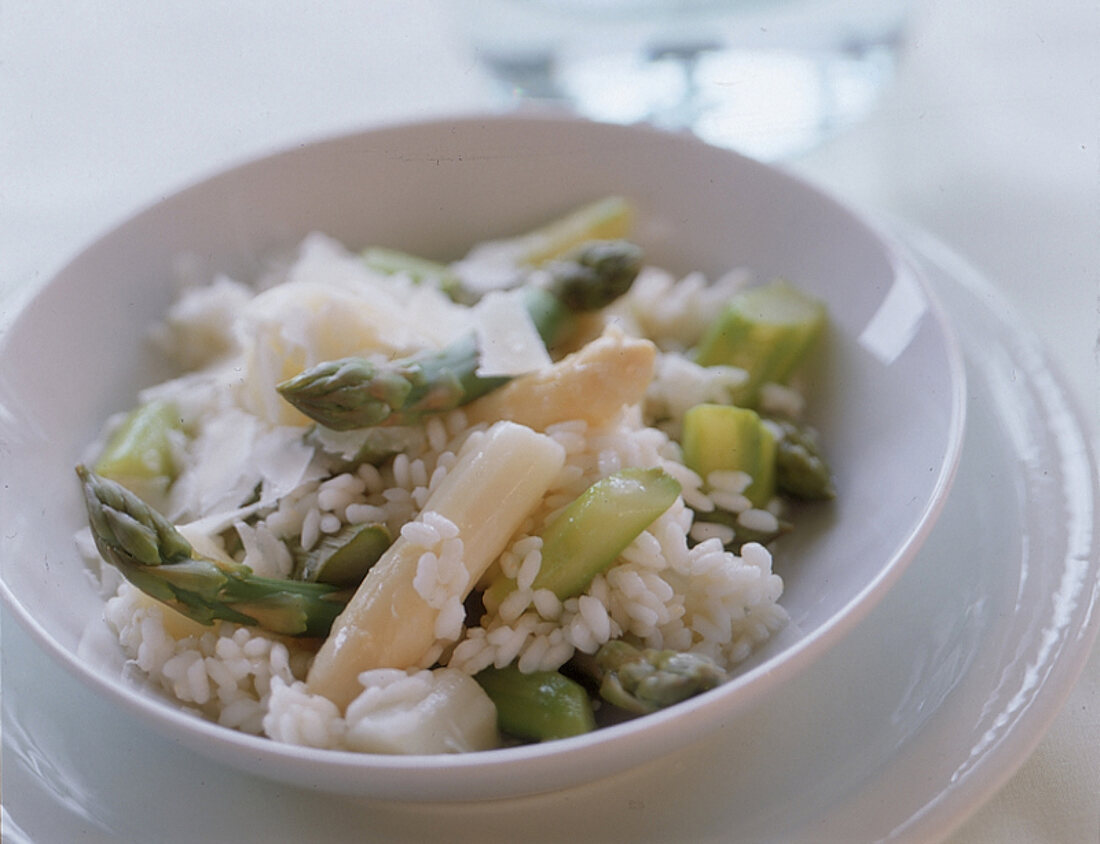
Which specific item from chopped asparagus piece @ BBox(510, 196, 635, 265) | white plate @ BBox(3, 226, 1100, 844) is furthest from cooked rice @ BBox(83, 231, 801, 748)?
chopped asparagus piece @ BBox(510, 196, 635, 265)

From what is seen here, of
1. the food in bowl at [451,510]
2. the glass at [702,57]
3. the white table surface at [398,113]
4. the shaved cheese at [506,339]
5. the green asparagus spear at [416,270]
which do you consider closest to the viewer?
the food in bowl at [451,510]

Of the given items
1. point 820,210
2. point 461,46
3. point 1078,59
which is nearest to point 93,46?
point 461,46

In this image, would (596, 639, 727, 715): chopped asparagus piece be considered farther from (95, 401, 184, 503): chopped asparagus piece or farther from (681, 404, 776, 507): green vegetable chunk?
(95, 401, 184, 503): chopped asparagus piece

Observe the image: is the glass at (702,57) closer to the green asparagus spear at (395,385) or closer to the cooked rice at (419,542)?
the green asparagus spear at (395,385)

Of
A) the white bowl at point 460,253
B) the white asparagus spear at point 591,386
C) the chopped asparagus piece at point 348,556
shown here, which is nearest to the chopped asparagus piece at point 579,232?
the white bowl at point 460,253

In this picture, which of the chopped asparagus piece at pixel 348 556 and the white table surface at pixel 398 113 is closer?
the chopped asparagus piece at pixel 348 556

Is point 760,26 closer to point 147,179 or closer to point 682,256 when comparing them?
point 682,256

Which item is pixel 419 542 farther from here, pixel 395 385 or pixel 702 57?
pixel 702 57
